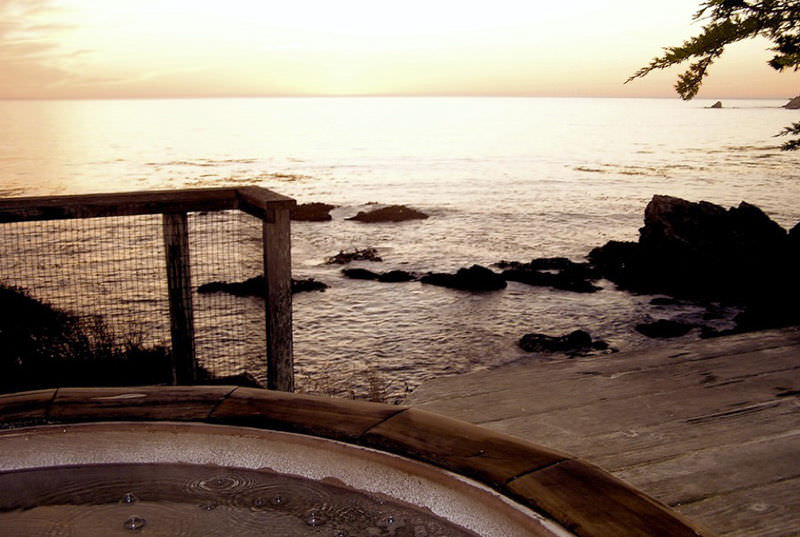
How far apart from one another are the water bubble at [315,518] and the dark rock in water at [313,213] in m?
21.3

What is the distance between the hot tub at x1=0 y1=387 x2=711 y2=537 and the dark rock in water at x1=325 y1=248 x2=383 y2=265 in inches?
573

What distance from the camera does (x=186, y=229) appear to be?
13.4 feet

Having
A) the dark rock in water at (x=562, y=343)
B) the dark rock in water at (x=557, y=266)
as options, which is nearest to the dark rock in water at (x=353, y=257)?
the dark rock in water at (x=557, y=266)

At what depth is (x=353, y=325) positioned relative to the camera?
11.4 metres

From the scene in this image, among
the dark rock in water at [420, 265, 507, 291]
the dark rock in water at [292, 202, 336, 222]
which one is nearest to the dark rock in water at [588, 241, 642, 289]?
the dark rock in water at [420, 265, 507, 291]

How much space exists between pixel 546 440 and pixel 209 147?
59203 millimetres

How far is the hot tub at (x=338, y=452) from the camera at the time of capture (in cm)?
144

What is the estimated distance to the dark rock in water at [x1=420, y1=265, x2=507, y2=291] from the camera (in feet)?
45.7

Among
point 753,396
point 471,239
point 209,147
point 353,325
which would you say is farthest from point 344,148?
point 753,396

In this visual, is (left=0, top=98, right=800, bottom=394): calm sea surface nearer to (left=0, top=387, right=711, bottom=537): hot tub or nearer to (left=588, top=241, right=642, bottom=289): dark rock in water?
(left=588, top=241, right=642, bottom=289): dark rock in water

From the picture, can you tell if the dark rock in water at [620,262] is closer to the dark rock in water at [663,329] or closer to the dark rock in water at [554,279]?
the dark rock in water at [554,279]

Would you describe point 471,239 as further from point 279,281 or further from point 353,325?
point 279,281

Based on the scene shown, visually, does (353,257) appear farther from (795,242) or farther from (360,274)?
(795,242)

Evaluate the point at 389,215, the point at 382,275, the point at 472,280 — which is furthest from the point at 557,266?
the point at 389,215
